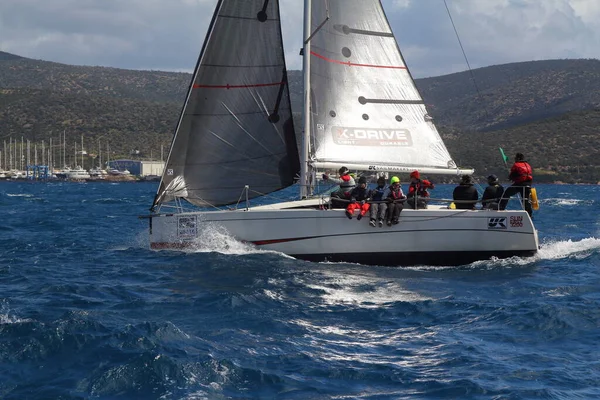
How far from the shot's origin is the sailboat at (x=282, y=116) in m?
18.8

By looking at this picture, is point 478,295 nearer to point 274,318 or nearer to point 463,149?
point 274,318

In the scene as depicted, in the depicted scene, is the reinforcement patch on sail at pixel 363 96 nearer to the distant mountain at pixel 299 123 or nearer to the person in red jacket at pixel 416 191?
the person in red jacket at pixel 416 191

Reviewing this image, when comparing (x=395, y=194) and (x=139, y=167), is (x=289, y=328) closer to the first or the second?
(x=395, y=194)

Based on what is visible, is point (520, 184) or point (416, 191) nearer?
point (416, 191)

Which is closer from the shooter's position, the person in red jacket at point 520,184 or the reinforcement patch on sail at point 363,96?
the person in red jacket at point 520,184

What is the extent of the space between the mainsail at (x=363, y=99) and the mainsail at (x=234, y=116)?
867 millimetres

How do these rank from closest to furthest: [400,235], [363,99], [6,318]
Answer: [6,318] → [400,235] → [363,99]

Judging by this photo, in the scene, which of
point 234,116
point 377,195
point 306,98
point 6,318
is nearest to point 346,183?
point 377,195

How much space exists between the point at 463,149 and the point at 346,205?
117m

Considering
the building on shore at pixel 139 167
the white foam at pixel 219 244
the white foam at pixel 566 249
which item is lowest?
the building on shore at pixel 139 167

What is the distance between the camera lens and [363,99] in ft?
62.7

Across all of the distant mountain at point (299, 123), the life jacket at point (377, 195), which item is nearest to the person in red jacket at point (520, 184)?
the life jacket at point (377, 195)

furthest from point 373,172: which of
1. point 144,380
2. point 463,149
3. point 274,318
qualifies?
point 463,149

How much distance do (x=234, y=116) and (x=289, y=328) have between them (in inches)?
322
